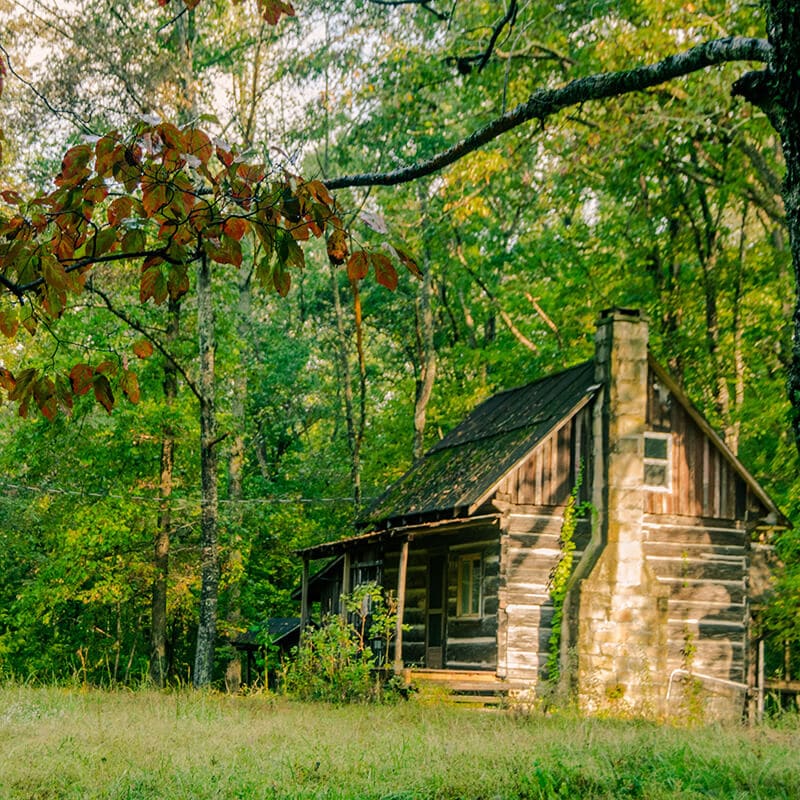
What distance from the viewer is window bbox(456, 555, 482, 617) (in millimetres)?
21609

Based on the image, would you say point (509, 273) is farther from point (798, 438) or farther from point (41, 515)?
point (798, 438)

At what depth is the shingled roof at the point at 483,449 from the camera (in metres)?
21.0

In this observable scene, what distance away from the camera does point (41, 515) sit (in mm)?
29766

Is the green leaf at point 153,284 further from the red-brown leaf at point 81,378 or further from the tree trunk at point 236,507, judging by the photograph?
the tree trunk at point 236,507

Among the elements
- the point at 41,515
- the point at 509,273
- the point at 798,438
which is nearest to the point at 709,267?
the point at 509,273

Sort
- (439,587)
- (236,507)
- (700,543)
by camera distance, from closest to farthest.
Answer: (700,543)
(439,587)
(236,507)

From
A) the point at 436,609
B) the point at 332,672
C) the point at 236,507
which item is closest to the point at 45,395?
the point at 332,672

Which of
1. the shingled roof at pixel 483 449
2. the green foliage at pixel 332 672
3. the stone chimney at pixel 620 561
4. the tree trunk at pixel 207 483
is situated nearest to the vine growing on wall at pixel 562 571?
the stone chimney at pixel 620 561

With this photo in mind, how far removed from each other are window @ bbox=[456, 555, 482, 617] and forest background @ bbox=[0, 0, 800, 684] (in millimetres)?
5748

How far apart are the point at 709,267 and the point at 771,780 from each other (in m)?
20.9

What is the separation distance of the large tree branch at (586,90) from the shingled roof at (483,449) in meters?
15.8

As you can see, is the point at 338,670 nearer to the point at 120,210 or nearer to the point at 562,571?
the point at 562,571

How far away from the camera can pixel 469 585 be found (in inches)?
867

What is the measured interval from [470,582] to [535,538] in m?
2.06
